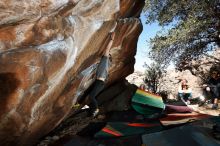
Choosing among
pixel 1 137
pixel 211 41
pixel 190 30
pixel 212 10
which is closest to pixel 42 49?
pixel 1 137

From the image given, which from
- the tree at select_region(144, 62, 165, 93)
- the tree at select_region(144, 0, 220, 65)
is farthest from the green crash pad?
the tree at select_region(144, 62, 165, 93)

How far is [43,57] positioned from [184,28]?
35.8 ft

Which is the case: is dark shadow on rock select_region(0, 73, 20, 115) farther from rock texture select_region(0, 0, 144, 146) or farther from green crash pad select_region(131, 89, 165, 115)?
green crash pad select_region(131, 89, 165, 115)

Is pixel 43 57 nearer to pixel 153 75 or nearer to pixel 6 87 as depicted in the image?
pixel 6 87

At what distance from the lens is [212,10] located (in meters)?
17.5

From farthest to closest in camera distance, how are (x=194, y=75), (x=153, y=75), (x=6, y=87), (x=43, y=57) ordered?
1. (x=153, y=75)
2. (x=194, y=75)
3. (x=43, y=57)
4. (x=6, y=87)

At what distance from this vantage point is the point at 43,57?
8.80m

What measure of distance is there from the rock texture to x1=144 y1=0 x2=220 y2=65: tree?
7.02 m

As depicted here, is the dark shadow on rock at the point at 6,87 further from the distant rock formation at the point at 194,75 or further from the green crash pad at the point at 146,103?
the distant rock formation at the point at 194,75

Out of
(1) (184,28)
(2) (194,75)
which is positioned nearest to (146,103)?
(1) (184,28)

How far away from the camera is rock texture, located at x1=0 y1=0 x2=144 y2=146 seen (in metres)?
8.30

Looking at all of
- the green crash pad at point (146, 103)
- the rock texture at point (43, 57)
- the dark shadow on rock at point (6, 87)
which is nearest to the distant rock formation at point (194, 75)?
the green crash pad at point (146, 103)

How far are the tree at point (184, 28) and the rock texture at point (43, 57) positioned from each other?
276 inches

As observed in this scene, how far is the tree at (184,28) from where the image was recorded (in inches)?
682
